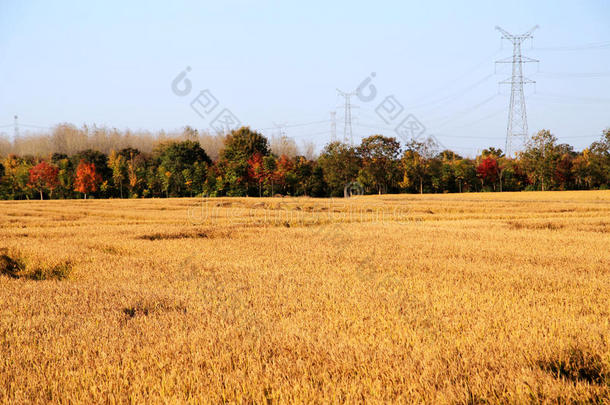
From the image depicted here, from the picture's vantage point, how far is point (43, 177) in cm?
6084

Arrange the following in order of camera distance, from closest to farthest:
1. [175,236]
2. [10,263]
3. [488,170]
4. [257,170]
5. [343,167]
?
1. [10,263]
2. [175,236]
3. [343,167]
4. [257,170]
5. [488,170]

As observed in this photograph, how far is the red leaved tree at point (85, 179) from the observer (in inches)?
2467

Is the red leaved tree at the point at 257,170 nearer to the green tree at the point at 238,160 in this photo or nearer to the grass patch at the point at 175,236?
the green tree at the point at 238,160

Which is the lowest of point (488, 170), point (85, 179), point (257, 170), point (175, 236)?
point (175, 236)

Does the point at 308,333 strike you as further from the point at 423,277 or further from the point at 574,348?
the point at 423,277

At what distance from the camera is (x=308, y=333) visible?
4.27 metres

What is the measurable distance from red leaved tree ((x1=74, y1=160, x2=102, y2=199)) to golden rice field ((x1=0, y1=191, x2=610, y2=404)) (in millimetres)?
59841

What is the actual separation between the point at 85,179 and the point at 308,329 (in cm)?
6706

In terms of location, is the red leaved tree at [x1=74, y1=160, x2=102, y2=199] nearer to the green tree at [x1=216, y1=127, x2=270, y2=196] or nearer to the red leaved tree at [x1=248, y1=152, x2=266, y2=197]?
the green tree at [x1=216, y1=127, x2=270, y2=196]

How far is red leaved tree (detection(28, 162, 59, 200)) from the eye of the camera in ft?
198

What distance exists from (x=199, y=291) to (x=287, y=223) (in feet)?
40.0

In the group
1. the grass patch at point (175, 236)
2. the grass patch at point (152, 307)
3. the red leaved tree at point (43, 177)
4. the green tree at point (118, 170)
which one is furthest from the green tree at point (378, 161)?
the grass patch at point (152, 307)

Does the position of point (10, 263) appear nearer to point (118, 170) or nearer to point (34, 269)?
point (34, 269)

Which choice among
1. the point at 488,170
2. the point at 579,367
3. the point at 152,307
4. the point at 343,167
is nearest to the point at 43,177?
the point at 343,167
